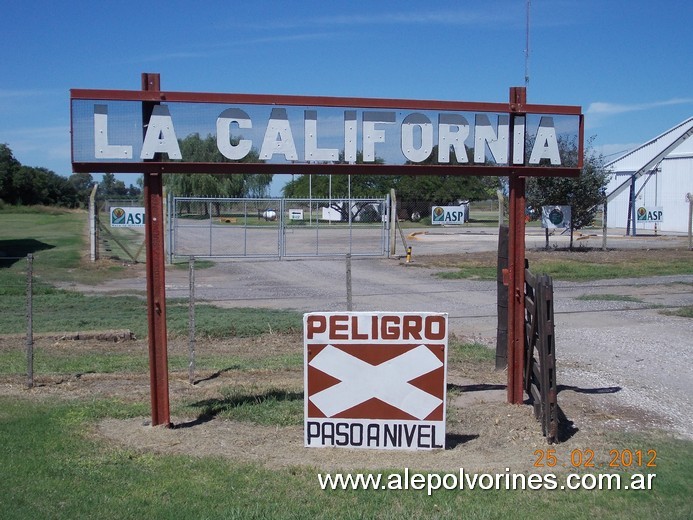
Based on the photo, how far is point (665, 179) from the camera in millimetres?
51000

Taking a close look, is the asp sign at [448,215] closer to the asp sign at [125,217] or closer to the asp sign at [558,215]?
the asp sign at [558,215]

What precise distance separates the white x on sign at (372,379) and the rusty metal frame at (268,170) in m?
1.47

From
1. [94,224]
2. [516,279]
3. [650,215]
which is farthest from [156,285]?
[650,215]

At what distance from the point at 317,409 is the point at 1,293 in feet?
47.3

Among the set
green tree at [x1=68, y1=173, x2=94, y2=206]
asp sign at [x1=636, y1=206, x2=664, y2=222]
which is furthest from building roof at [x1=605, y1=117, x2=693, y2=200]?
green tree at [x1=68, y1=173, x2=94, y2=206]

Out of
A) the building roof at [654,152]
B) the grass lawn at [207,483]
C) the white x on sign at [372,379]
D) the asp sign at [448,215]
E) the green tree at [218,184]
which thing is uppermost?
the building roof at [654,152]

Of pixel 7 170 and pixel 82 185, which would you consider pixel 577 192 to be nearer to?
pixel 7 170

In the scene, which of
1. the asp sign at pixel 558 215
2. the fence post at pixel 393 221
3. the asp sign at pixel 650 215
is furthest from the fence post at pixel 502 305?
the asp sign at pixel 650 215

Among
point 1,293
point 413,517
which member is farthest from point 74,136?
point 1,293

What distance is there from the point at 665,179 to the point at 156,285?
163 ft

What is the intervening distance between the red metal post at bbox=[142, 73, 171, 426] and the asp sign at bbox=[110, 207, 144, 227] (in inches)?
870

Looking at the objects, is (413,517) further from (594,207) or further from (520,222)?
(594,207)

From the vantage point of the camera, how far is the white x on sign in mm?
6500

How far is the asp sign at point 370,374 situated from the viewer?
649 centimetres
